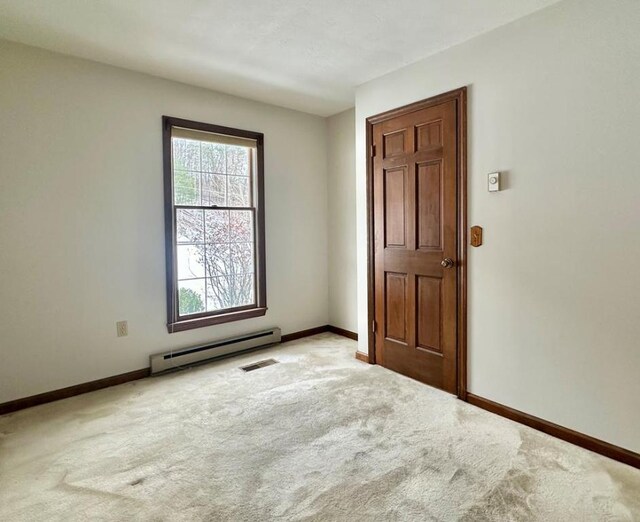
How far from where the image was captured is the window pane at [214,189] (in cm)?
354

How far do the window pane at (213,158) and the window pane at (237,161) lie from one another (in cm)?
6

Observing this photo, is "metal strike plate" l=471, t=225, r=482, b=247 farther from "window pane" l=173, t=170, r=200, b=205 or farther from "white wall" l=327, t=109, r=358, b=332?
"window pane" l=173, t=170, r=200, b=205

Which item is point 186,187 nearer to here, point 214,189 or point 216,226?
point 214,189

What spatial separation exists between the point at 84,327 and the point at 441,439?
2758 millimetres

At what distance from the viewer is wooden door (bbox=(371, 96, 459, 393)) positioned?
8.98ft

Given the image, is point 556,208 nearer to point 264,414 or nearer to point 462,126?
point 462,126

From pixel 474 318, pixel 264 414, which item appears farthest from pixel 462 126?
pixel 264 414

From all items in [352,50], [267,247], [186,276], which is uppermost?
[352,50]

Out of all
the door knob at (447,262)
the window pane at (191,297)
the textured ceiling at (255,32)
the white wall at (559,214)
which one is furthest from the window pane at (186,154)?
the door knob at (447,262)

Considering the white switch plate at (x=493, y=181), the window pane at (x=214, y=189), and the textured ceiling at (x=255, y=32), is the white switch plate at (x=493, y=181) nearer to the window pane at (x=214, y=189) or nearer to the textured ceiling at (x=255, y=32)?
the textured ceiling at (x=255, y=32)

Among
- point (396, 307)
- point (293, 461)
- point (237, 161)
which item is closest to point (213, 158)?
point (237, 161)

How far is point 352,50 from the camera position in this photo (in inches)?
107

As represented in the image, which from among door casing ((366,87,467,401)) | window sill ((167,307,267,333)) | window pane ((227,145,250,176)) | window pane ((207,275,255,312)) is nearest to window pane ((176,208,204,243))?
window pane ((207,275,255,312))

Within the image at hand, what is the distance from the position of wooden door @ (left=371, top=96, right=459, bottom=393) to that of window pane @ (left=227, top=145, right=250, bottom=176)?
53.7 inches
